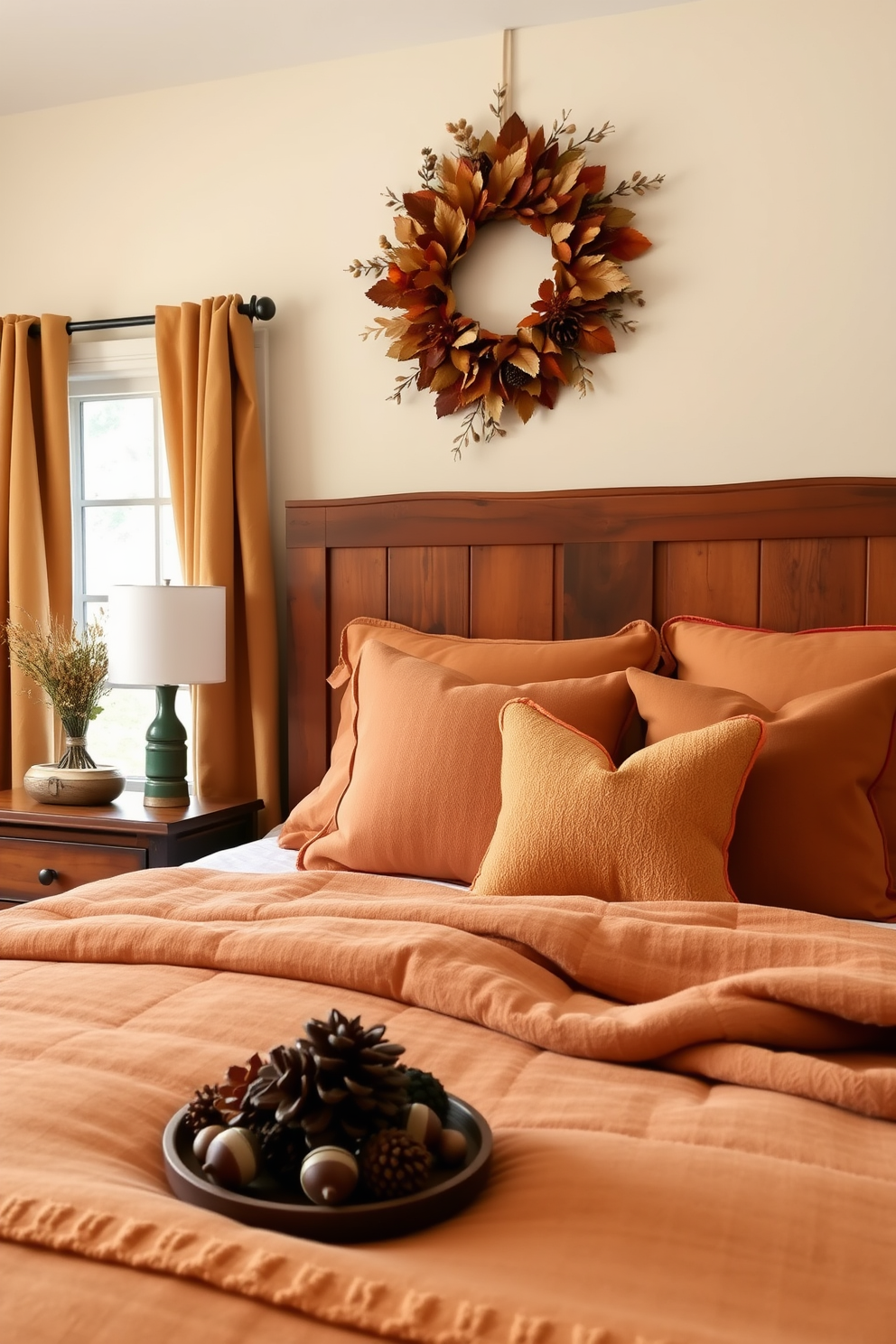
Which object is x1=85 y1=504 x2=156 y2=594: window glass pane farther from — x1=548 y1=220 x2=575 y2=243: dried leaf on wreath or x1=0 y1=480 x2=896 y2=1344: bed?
x1=0 y1=480 x2=896 y2=1344: bed

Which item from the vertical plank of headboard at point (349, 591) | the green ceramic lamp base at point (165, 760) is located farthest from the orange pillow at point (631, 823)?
the green ceramic lamp base at point (165, 760)

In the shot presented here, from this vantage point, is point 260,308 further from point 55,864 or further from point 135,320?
point 55,864

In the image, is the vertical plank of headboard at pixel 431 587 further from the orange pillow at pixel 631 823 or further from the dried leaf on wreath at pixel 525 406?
the orange pillow at pixel 631 823

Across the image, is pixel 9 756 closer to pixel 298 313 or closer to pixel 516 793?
pixel 298 313

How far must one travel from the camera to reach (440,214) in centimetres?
289

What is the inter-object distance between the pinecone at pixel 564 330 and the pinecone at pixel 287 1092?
2.23 metres

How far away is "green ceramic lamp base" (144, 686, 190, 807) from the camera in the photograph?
2885 mm

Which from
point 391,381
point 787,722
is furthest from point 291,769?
point 787,722

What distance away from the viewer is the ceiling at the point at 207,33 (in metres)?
2.78

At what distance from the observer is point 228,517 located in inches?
121

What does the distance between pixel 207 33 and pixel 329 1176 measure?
2922 millimetres

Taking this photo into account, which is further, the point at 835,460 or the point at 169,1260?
the point at 835,460

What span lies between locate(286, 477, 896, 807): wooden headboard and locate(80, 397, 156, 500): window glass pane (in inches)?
25.1

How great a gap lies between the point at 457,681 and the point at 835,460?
1.04 m
